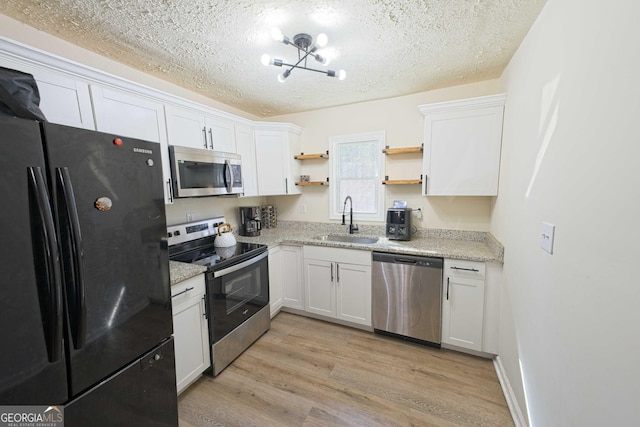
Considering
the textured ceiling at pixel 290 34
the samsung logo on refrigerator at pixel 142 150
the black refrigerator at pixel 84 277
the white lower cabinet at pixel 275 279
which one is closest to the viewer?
the black refrigerator at pixel 84 277

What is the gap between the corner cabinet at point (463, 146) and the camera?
2.14 metres

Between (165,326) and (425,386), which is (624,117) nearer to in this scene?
(425,386)

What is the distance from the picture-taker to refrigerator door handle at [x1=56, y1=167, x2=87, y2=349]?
95 cm

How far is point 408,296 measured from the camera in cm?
230

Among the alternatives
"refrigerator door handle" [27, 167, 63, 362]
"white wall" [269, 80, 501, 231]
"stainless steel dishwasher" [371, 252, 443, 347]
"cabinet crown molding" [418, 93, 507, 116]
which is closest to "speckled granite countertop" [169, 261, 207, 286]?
"refrigerator door handle" [27, 167, 63, 362]

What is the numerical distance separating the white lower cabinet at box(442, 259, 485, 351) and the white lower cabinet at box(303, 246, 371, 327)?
0.71 metres

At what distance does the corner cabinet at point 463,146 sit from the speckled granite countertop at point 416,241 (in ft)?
1.67

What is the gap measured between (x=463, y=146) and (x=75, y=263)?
2761 mm

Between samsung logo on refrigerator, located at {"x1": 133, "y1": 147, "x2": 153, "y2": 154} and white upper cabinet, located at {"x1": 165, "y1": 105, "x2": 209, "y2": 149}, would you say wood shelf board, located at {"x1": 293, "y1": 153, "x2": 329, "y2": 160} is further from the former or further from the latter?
samsung logo on refrigerator, located at {"x1": 133, "y1": 147, "x2": 153, "y2": 154}

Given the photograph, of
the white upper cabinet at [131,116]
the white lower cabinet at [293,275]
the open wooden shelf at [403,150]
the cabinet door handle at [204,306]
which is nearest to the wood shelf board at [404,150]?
the open wooden shelf at [403,150]

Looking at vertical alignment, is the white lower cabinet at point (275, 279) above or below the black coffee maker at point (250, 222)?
below

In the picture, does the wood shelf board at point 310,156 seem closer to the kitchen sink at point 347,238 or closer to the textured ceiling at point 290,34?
the textured ceiling at point 290,34

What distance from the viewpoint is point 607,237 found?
0.78 meters

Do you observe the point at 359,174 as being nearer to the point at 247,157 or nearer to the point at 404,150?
the point at 404,150
